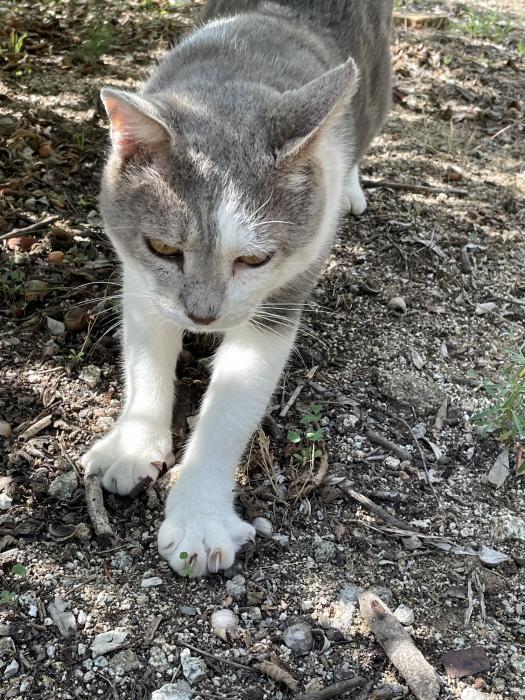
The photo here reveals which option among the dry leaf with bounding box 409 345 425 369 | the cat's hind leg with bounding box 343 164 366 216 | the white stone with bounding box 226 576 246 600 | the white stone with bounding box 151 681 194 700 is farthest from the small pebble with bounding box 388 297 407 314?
the white stone with bounding box 151 681 194 700

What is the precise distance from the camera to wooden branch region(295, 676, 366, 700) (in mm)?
1937

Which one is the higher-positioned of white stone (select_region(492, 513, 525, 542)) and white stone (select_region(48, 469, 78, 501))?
white stone (select_region(492, 513, 525, 542))

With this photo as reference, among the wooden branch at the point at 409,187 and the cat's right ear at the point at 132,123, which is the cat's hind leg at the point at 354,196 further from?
the cat's right ear at the point at 132,123

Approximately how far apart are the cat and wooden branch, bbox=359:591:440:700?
441mm

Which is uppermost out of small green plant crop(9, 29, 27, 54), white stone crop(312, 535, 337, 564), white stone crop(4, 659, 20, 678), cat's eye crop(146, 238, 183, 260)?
cat's eye crop(146, 238, 183, 260)

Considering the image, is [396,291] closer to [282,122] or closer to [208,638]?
[282,122]

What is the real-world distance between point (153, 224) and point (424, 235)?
1993 millimetres

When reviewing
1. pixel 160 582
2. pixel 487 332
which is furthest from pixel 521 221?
pixel 160 582

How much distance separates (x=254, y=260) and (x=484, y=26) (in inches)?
173

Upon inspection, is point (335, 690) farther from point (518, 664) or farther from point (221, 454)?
point (221, 454)

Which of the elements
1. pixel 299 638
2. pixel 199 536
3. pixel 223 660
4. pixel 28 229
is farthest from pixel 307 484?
pixel 28 229

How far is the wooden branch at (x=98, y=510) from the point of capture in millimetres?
2273

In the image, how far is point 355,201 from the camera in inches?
146

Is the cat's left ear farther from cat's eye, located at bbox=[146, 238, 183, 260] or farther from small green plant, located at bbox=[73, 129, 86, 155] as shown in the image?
small green plant, located at bbox=[73, 129, 86, 155]
